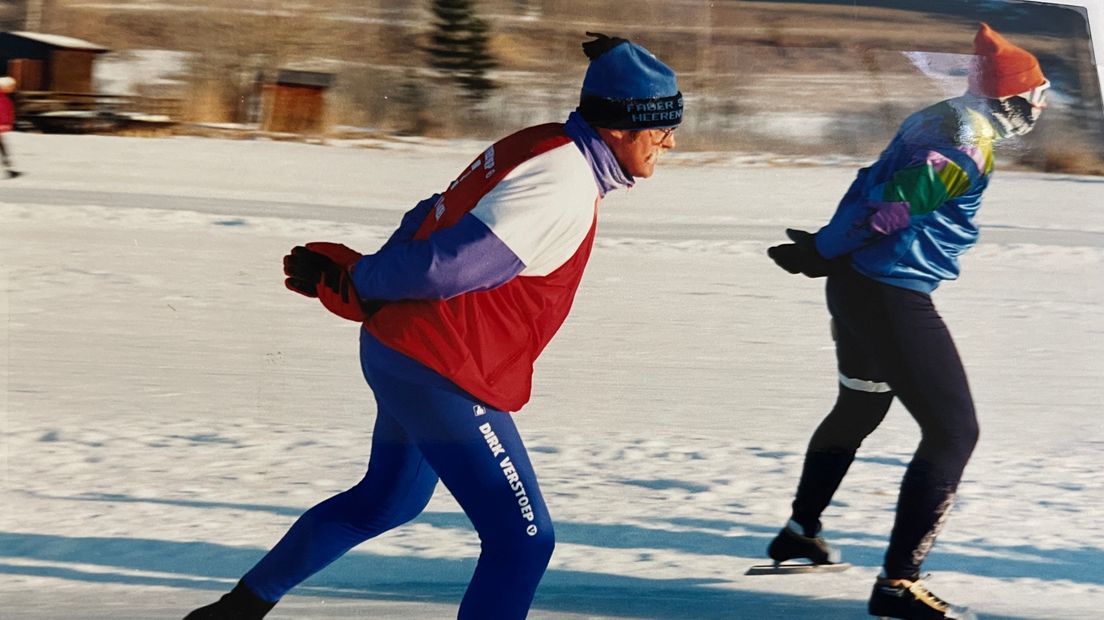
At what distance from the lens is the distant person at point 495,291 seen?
81.2 inches

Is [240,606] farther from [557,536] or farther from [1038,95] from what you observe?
[1038,95]

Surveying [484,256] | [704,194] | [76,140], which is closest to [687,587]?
[704,194]

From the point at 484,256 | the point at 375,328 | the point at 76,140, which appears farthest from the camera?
the point at 76,140

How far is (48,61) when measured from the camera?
2516mm

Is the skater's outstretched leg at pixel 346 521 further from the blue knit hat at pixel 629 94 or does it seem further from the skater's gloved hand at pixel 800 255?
the skater's gloved hand at pixel 800 255

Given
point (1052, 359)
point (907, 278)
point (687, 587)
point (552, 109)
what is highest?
point (552, 109)

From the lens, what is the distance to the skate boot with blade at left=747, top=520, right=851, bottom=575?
108 inches

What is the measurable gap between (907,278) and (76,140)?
71.6 inches

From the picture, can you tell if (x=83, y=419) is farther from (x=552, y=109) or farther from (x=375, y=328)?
(x=552, y=109)

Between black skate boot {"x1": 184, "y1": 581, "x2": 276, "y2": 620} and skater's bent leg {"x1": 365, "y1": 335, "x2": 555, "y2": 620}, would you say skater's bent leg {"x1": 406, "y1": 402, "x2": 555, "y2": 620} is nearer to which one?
skater's bent leg {"x1": 365, "y1": 335, "x2": 555, "y2": 620}

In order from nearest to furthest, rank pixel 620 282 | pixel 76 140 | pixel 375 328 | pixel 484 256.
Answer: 1. pixel 484 256
2. pixel 375 328
3. pixel 76 140
4. pixel 620 282

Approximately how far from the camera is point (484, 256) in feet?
6.66

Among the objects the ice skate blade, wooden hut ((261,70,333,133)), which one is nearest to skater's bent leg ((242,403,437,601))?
wooden hut ((261,70,333,133))

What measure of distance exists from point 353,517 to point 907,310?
1293 mm
